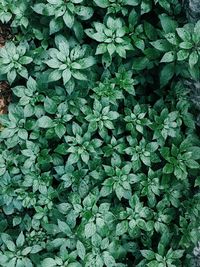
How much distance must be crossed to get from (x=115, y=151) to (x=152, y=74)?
0.58 metres

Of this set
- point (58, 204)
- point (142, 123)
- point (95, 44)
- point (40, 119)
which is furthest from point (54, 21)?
point (58, 204)

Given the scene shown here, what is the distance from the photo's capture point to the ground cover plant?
9.50 ft

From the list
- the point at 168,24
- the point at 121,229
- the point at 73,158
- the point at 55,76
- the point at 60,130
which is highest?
the point at 168,24

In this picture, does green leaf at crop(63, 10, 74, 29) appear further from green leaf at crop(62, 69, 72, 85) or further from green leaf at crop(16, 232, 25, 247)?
green leaf at crop(16, 232, 25, 247)

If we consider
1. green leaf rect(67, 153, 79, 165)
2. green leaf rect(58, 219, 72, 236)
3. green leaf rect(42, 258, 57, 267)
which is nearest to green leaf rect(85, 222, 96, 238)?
green leaf rect(58, 219, 72, 236)

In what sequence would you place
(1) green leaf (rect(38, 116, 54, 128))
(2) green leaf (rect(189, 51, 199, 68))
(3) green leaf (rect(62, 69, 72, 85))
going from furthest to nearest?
1. (1) green leaf (rect(38, 116, 54, 128))
2. (3) green leaf (rect(62, 69, 72, 85))
3. (2) green leaf (rect(189, 51, 199, 68))

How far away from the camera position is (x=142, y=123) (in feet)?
9.79

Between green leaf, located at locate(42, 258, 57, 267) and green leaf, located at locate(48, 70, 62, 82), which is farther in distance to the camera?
green leaf, located at locate(48, 70, 62, 82)

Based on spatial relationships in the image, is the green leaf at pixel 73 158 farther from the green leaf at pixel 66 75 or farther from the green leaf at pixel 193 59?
the green leaf at pixel 193 59

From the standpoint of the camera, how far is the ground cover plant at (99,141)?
9.50 feet

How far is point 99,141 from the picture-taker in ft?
9.60

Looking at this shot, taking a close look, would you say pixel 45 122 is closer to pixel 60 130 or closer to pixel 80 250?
pixel 60 130

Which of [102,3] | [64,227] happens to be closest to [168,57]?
[102,3]

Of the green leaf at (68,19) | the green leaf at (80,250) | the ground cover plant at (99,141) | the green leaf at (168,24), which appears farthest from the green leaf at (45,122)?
the green leaf at (168,24)
